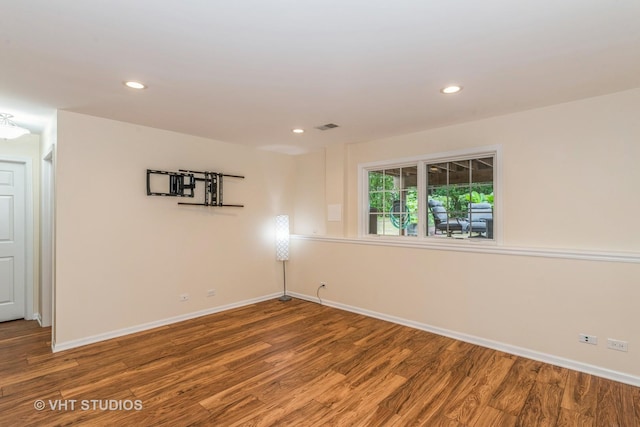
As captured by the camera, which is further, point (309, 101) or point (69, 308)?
point (69, 308)

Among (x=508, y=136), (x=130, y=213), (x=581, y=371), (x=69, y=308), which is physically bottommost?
(x=581, y=371)

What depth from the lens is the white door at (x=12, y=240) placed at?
3.97 m

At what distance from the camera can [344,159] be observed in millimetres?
4684

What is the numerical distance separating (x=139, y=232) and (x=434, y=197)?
142 inches

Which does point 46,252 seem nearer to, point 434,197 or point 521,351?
point 434,197

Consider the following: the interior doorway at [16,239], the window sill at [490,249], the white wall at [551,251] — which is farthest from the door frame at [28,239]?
the white wall at [551,251]

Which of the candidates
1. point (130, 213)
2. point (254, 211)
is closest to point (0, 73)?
point (130, 213)

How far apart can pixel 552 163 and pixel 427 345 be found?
2190mm

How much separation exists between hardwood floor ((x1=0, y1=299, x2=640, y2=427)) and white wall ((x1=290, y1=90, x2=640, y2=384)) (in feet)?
0.91

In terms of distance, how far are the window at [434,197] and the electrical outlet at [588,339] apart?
45.9 inches

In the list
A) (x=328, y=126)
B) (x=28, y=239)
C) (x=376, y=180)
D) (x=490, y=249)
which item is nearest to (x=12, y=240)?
(x=28, y=239)

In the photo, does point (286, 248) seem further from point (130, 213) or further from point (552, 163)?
point (552, 163)

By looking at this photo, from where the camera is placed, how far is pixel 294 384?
2.57 metres

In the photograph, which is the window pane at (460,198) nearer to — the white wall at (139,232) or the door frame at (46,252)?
the white wall at (139,232)
